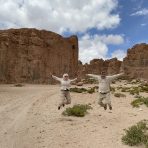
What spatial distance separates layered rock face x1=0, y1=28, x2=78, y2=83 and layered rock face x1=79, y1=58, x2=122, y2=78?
3176 inches

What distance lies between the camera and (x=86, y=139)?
37.9 ft

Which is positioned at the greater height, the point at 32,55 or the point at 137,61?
the point at 137,61

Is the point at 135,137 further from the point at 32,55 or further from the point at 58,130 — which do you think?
the point at 32,55

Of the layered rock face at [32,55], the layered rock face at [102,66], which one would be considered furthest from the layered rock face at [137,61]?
the layered rock face at [32,55]

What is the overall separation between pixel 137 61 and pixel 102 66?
127 feet

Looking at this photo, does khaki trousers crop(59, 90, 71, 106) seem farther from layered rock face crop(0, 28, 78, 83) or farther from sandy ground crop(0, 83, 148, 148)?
layered rock face crop(0, 28, 78, 83)

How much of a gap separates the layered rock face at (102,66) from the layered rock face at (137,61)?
27603mm

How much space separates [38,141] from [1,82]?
47099 millimetres

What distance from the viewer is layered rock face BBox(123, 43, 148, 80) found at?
4692 inches

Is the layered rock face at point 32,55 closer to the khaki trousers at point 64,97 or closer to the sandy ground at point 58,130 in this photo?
the khaki trousers at point 64,97

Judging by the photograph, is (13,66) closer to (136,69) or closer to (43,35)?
(43,35)

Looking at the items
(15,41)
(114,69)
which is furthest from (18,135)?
(114,69)

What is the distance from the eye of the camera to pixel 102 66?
16050 cm

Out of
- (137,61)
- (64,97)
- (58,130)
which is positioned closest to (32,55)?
(64,97)
